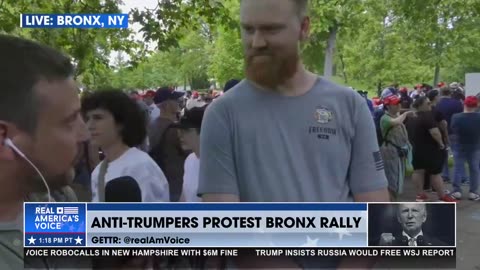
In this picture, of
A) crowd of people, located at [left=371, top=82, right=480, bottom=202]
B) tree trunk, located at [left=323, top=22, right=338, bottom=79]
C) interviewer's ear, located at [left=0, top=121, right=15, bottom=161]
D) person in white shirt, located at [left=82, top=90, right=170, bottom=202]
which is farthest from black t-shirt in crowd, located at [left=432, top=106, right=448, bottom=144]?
interviewer's ear, located at [left=0, top=121, right=15, bottom=161]

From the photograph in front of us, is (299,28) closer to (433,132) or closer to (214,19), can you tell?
(214,19)

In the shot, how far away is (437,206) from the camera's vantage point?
147cm

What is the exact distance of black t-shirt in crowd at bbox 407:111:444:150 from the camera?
364 centimetres

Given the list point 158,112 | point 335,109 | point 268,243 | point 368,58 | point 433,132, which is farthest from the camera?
point 433,132

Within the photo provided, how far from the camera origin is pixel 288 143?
1321mm

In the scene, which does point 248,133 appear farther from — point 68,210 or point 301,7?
point 68,210

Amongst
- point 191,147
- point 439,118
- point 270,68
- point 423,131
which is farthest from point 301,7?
point 439,118

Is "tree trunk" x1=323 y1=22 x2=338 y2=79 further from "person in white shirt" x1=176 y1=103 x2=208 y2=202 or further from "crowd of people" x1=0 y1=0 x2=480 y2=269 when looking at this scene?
"person in white shirt" x1=176 y1=103 x2=208 y2=202

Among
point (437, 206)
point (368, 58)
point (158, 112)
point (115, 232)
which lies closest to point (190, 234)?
point (115, 232)

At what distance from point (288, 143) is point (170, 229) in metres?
0.33

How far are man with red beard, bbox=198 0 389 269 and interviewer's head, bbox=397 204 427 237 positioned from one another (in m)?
0.12

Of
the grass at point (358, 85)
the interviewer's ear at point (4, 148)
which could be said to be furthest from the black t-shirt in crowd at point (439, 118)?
the interviewer's ear at point (4, 148)

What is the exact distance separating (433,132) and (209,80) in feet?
9.43

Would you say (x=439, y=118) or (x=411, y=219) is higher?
(x=439, y=118)
